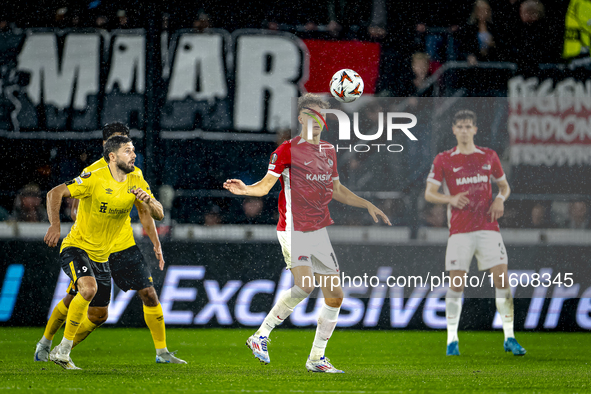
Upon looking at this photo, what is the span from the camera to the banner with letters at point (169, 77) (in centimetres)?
1183

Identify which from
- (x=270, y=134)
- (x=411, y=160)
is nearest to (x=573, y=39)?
(x=411, y=160)

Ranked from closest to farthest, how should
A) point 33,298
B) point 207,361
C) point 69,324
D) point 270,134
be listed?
point 69,324, point 207,361, point 33,298, point 270,134

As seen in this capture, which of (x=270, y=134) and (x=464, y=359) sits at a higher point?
(x=270, y=134)

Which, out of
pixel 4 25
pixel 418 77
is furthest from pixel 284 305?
pixel 4 25

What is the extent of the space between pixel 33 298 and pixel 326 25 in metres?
5.46

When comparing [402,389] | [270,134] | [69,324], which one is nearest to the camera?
[402,389]

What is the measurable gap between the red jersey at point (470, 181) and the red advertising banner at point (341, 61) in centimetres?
309

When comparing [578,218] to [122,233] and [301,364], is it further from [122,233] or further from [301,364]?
[122,233]

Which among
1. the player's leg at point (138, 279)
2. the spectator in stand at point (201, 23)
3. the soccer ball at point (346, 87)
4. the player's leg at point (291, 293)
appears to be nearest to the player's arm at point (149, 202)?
the player's leg at point (138, 279)

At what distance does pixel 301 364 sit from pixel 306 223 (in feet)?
4.51

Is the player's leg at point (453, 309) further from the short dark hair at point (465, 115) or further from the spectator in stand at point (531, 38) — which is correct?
the spectator in stand at point (531, 38)

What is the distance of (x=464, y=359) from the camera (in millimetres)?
7867

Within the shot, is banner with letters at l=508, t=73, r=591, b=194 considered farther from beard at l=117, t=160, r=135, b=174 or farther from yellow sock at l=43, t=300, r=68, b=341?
yellow sock at l=43, t=300, r=68, b=341

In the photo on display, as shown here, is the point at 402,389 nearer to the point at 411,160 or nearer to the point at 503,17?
the point at 411,160
